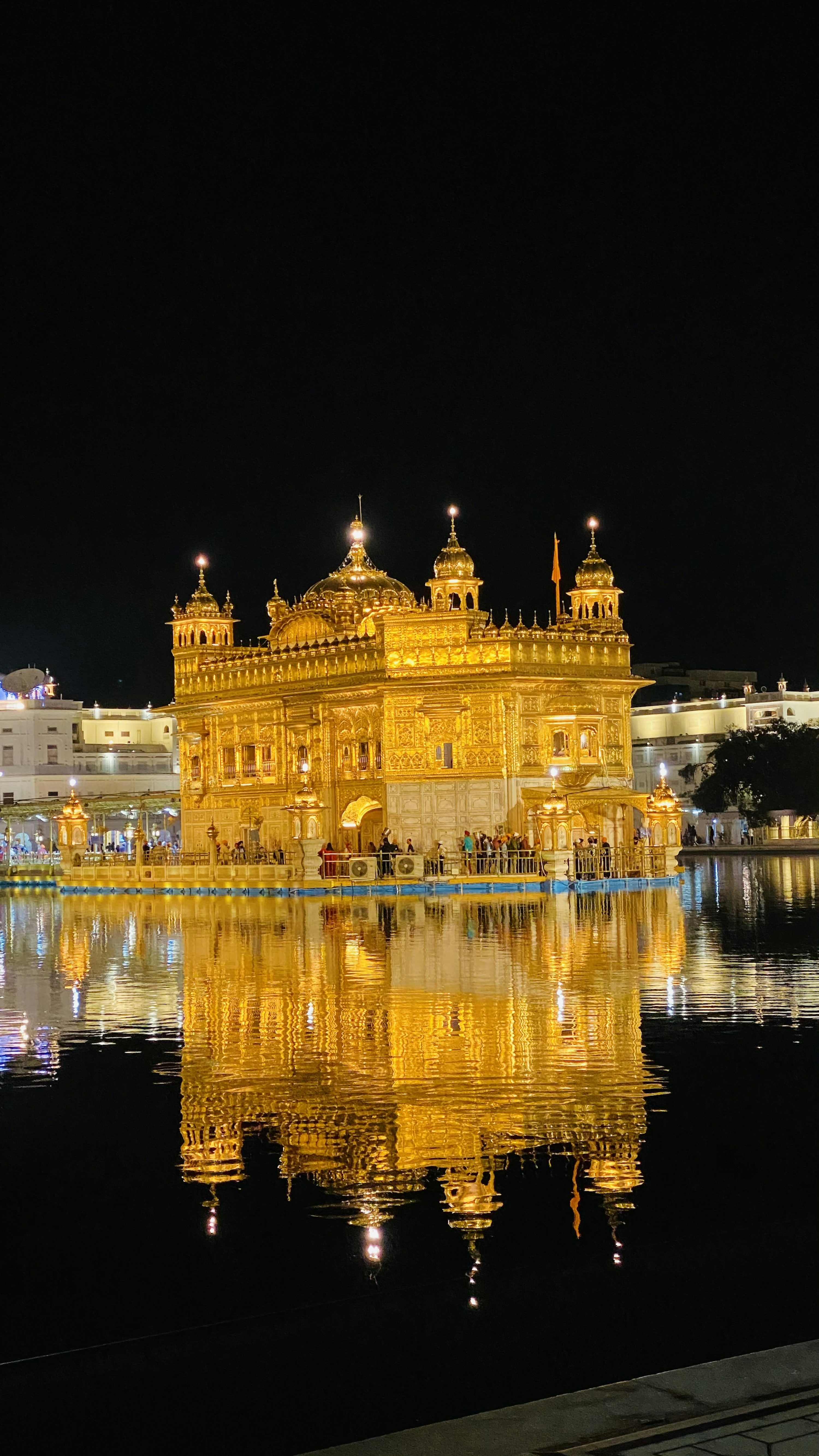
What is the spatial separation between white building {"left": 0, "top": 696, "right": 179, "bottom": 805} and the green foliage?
28.2 m

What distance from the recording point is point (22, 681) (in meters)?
101

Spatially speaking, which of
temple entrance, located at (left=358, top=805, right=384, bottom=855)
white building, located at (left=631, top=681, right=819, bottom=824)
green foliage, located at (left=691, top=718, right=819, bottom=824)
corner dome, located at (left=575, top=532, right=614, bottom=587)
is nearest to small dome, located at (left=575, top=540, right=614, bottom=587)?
corner dome, located at (left=575, top=532, right=614, bottom=587)

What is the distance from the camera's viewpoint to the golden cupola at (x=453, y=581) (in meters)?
47.5

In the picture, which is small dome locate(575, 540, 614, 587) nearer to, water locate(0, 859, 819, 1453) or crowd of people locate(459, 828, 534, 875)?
crowd of people locate(459, 828, 534, 875)

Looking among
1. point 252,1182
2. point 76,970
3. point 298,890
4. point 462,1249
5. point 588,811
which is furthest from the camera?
point 588,811

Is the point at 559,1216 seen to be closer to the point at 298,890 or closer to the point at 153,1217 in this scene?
the point at 153,1217

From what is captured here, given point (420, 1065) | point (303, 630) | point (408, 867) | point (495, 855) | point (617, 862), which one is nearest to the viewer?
point (420, 1065)

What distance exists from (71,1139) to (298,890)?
1223 inches

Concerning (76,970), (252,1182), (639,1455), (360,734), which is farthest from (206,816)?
(639,1455)

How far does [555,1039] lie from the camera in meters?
13.5

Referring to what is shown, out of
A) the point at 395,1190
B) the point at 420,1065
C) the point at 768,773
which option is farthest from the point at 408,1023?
the point at 768,773

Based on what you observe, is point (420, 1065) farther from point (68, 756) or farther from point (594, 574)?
point (68, 756)

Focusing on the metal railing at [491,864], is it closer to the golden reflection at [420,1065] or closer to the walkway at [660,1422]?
the golden reflection at [420,1065]

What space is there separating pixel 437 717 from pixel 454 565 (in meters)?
4.25
